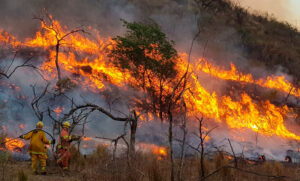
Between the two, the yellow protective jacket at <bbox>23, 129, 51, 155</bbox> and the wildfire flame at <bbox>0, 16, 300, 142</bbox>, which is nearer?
the yellow protective jacket at <bbox>23, 129, 51, 155</bbox>

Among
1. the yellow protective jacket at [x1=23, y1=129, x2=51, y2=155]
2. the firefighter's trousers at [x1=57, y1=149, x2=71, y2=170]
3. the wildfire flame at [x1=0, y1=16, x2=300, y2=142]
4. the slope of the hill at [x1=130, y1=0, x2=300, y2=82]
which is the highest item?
the slope of the hill at [x1=130, y1=0, x2=300, y2=82]

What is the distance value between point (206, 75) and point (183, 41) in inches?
166

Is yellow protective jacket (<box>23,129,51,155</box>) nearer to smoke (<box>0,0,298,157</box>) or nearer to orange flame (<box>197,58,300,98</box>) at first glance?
smoke (<box>0,0,298,157</box>)

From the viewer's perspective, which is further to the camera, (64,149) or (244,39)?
(244,39)

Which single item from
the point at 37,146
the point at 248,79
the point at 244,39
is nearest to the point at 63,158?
the point at 37,146

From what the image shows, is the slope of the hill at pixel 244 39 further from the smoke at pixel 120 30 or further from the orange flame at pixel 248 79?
the orange flame at pixel 248 79

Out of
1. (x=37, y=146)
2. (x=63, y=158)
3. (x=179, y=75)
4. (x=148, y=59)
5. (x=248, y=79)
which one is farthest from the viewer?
(x=248, y=79)

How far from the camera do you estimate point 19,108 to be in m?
14.4

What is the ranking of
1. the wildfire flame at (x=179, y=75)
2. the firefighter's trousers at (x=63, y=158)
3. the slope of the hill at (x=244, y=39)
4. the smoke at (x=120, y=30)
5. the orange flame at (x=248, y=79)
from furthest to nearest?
the slope of the hill at (x=244, y=39) < the orange flame at (x=248, y=79) < the wildfire flame at (x=179, y=75) < the smoke at (x=120, y=30) < the firefighter's trousers at (x=63, y=158)

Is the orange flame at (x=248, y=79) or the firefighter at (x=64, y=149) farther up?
the orange flame at (x=248, y=79)

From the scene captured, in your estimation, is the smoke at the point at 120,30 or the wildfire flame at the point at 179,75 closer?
the smoke at the point at 120,30

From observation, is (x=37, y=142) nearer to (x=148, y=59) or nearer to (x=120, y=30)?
(x=148, y=59)

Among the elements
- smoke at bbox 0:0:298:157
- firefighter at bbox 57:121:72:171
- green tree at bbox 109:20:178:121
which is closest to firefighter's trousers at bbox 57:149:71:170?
firefighter at bbox 57:121:72:171

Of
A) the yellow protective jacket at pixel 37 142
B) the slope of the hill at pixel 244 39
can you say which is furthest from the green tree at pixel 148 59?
the yellow protective jacket at pixel 37 142
